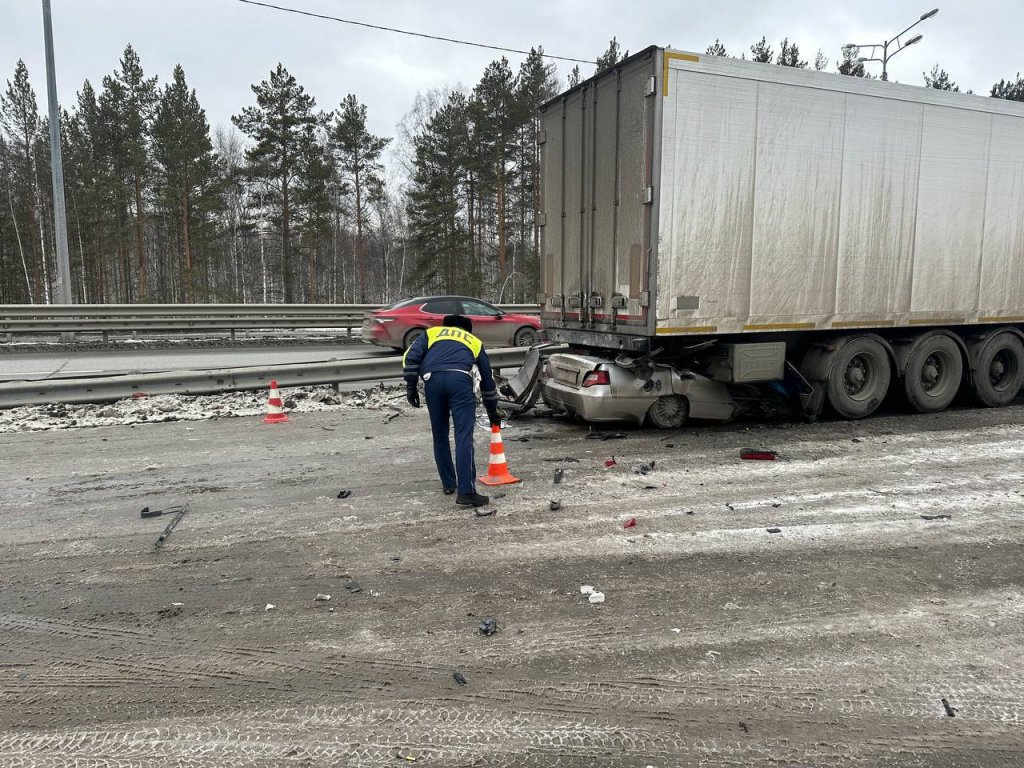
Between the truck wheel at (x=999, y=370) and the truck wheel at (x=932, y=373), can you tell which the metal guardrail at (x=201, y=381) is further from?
the truck wheel at (x=999, y=370)

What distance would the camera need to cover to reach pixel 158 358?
52.7 ft

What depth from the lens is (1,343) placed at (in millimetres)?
18469

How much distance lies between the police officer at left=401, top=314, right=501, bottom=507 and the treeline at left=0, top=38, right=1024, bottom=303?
28.3 m

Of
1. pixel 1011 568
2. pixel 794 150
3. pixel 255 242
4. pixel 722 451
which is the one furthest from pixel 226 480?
pixel 255 242

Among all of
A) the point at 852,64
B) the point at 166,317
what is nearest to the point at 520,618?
the point at 166,317

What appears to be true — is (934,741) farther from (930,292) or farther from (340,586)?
(930,292)

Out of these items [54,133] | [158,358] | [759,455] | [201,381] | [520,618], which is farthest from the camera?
[54,133]

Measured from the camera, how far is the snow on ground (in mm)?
9148

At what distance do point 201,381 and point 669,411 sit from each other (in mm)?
6543

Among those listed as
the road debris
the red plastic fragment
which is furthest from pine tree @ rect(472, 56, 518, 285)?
the road debris

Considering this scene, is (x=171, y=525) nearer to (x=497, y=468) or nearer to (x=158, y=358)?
(x=497, y=468)

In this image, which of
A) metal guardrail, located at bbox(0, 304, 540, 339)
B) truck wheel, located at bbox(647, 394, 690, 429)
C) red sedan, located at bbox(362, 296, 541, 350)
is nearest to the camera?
truck wheel, located at bbox(647, 394, 690, 429)

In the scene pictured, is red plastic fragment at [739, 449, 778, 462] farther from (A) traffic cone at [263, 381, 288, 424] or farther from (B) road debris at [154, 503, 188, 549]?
(A) traffic cone at [263, 381, 288, 424]

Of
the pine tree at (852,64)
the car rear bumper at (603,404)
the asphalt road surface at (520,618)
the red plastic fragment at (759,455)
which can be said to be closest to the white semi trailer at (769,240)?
the car rear bumper at (603,404)
